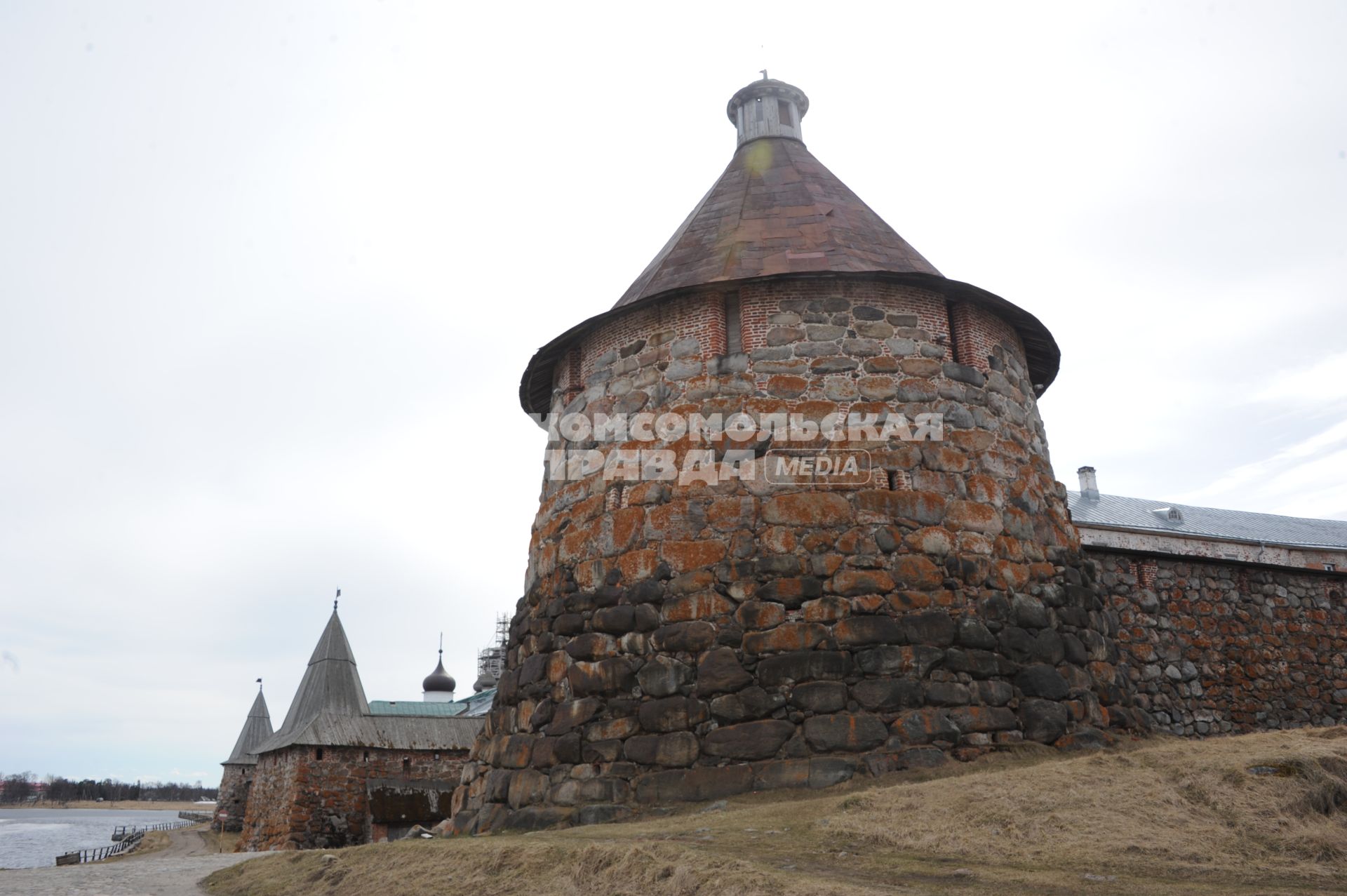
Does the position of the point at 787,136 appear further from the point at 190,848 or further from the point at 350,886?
the point at 190,848

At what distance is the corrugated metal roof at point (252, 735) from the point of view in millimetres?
38594

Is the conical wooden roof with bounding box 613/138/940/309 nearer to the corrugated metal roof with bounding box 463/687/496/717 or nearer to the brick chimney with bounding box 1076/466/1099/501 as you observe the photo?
the brick chimney with bounding box 1076/466/1099/501

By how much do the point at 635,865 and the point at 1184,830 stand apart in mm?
2281

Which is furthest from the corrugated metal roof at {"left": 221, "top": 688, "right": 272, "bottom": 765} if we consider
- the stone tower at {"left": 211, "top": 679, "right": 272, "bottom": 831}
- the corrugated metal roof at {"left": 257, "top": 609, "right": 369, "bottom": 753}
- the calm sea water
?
the corrugated metal roof at {"left": 257, "top": 609, "right": 369, "bottom": 753}

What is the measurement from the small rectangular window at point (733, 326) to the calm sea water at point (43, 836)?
16337 mm

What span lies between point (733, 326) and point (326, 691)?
22.4 m

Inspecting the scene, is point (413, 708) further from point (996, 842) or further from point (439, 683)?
point (996, 842)

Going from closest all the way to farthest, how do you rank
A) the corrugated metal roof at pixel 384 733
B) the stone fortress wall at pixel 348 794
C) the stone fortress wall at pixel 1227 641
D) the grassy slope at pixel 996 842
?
the grassy slope at pixel 996 842
the stone fortress wall at pixel 1227 641
the stone fortress wall at pixel 348 794
the corrugated metal roof at pixel 384 733

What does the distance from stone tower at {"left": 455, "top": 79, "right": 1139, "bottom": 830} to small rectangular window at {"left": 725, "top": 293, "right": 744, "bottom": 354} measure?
0.02 metres

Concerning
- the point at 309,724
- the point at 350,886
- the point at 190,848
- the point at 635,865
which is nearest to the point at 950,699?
the point at 635,865

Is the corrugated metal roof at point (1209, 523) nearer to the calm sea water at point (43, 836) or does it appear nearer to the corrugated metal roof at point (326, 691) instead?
the corrugated metal roof at point (326, 691)

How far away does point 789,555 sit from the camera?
6738mm

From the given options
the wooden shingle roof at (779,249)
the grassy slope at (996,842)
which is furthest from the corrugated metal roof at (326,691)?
the grassy slope at (996,842)

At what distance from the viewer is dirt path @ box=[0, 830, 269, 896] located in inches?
243
